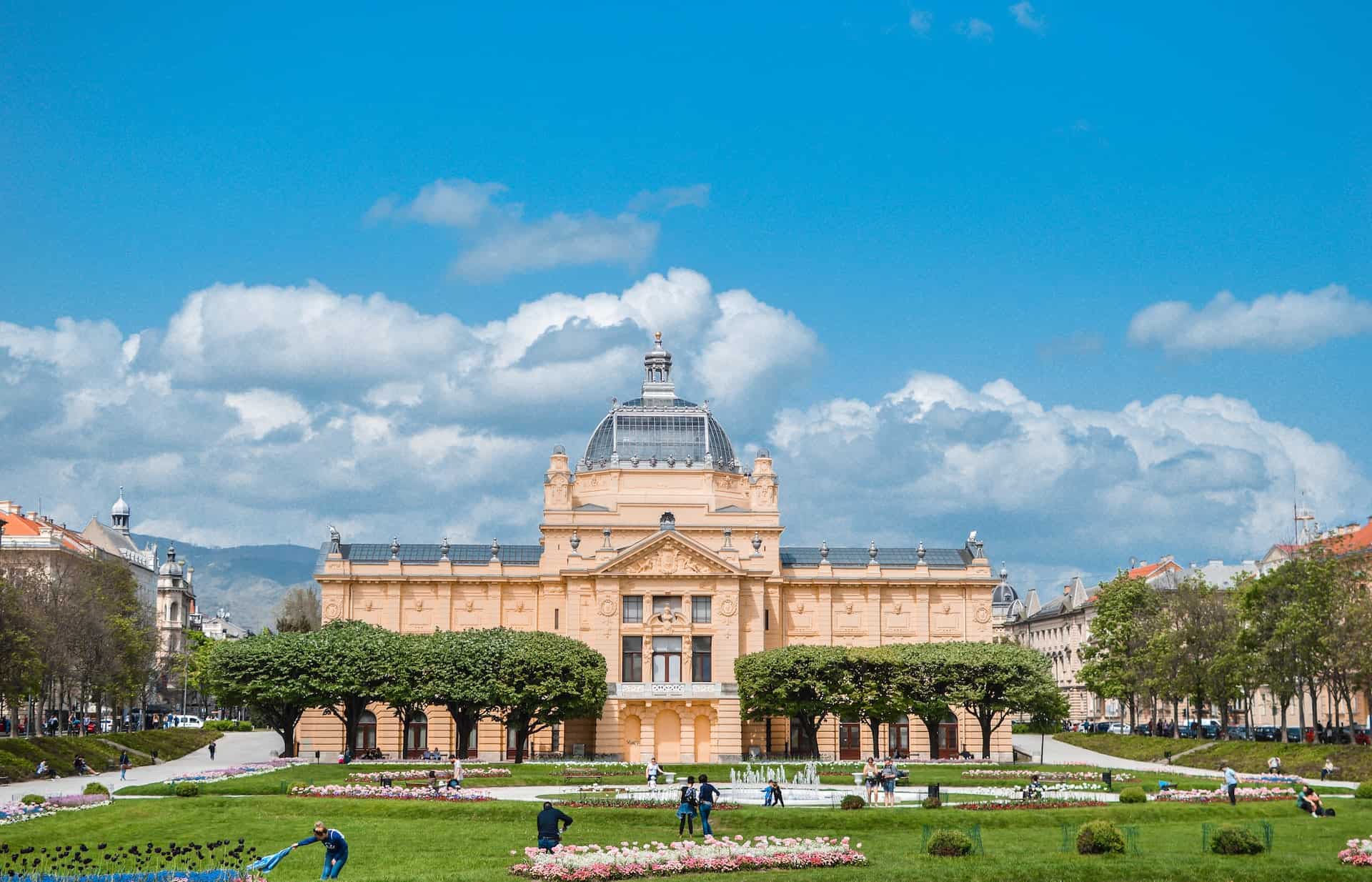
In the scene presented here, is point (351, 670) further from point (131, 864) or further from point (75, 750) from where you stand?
point (131, 864)

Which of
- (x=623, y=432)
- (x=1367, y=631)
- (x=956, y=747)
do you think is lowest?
(x=956, y=747)

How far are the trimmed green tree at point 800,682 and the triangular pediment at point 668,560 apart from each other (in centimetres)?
825

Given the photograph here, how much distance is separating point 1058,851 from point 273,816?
1044 inches

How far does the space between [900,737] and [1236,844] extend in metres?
64.5

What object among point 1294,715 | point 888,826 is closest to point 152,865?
point 888,826

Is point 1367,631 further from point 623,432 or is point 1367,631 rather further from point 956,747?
point 623,432

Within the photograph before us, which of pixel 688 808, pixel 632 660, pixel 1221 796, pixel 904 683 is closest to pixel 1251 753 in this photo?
pixel 904 683

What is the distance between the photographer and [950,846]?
39.6 meters

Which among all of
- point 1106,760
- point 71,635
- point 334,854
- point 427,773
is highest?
point 71,635

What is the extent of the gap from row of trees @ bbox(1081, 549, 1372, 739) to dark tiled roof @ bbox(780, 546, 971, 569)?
15.4 meters

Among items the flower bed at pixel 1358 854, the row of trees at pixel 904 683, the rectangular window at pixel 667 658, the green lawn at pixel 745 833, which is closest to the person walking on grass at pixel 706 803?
the green lawn at pixel 745 833

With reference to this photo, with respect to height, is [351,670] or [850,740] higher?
[351,670]

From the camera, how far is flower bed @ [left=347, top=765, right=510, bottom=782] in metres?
65.3

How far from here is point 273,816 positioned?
50.7 meters
